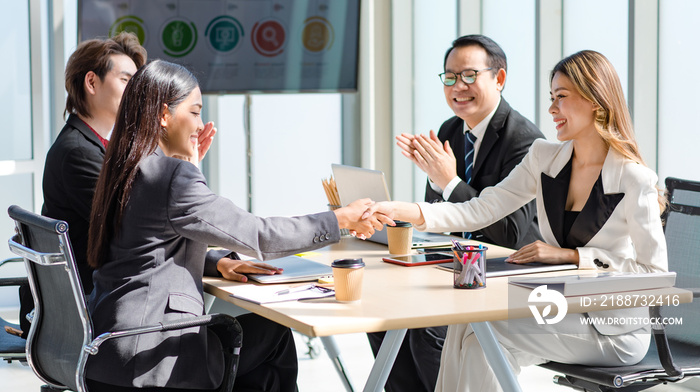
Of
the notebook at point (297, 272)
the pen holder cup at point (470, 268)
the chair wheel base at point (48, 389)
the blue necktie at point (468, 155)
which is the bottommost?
the chair wheel base at point (48, 389)

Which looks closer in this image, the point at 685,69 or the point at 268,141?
the point at 685,69

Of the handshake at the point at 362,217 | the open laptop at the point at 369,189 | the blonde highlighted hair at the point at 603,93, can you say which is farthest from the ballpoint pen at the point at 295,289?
the blonde highlighted hair at the point at 603,93

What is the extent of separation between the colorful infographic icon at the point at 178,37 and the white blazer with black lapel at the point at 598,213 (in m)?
3.20

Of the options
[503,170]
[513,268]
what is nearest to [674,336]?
[513,268]

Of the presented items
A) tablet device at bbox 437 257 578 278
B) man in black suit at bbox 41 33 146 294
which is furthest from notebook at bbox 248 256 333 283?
man in black suit at bbox 41 33 146 294

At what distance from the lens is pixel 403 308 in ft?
5.74

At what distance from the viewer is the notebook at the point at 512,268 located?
215cm

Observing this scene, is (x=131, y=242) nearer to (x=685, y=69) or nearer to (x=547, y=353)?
(x=547, y=353)

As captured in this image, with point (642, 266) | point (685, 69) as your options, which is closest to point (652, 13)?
point (685, 69)

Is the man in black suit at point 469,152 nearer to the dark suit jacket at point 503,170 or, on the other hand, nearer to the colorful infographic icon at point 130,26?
the dark suit jacket at point 503,170

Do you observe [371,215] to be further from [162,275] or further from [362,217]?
[162,275]

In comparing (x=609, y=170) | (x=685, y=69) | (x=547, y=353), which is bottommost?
(x=547, y=353)

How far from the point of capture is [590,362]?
2182mm

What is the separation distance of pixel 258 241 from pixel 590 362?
995 mm
